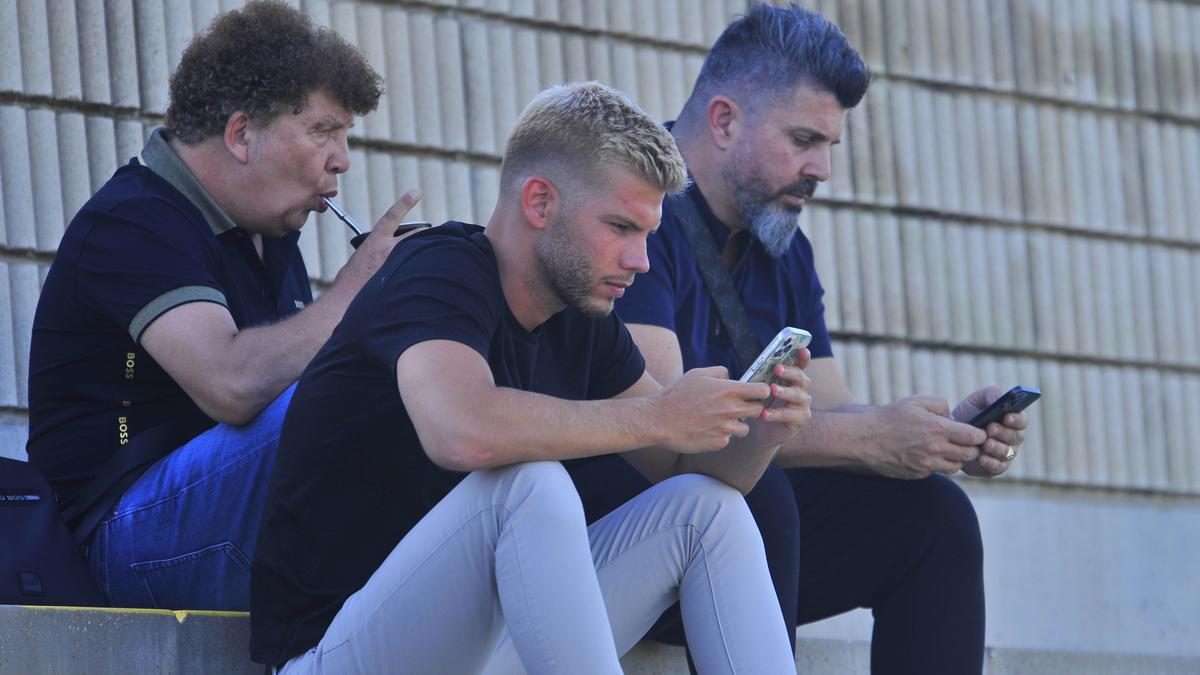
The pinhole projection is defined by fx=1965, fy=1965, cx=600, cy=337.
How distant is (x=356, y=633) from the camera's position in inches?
106

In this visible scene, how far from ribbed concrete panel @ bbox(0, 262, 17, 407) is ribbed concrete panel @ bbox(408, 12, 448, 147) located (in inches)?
41.7

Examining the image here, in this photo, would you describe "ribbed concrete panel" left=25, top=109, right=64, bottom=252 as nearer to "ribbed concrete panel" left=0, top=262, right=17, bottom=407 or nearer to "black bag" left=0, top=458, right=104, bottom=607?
"ribbed concrete panel" left=0, top=262, right=17, bottom=407

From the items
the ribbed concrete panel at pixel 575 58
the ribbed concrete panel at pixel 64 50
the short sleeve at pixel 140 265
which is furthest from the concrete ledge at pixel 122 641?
the ribbed concrete panel at pixel 575 58

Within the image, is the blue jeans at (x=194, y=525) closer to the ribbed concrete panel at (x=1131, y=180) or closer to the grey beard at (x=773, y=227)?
the grey beard at (x=773, y=227)

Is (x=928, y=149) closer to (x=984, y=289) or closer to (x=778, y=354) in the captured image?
(x=984, y=289)

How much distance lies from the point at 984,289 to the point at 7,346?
2.78m

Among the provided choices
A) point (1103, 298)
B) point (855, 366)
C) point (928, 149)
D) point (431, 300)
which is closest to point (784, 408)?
point (431, 300)

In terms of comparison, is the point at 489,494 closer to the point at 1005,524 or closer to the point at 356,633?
the point at 356,633

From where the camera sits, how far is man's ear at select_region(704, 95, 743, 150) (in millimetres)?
3922

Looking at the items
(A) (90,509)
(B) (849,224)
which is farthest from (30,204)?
(B) (849,224)

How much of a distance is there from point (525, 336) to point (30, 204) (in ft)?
4.88

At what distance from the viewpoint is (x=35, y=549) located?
2986 millimetres

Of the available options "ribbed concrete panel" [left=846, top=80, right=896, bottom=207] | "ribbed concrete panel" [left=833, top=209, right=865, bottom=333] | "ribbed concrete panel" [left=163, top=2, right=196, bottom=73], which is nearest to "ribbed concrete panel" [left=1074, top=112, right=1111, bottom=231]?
"ribbed concrete panel" [left=846, top=80, right=896, bottom=207]

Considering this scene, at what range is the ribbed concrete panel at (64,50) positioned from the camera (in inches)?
160
